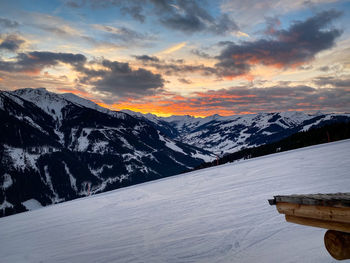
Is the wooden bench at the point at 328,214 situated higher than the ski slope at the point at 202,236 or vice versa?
the wooden bench at the point at 328,214

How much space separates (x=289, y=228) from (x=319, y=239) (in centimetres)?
159

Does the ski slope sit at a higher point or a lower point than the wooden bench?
lower

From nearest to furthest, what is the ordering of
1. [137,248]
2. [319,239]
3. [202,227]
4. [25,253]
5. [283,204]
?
[283,204], [319,239], [137,248], [202,227], [25,253]

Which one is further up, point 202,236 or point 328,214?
point 328,214

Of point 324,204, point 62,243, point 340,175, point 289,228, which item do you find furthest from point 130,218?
point 324,204

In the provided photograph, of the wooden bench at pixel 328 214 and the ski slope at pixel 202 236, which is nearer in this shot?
the wooden bench at pixel 328 214

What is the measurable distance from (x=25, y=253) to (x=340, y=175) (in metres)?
17.9

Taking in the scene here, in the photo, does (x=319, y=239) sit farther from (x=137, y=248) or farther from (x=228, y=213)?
(x=137, y=248)

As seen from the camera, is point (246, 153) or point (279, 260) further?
point (246, 153)

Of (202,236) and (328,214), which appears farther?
(202,236)

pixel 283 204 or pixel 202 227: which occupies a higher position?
pixel 283 204

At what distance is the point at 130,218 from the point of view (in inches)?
597

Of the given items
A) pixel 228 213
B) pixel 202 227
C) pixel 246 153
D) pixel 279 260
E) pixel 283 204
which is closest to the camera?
pixel 283 204

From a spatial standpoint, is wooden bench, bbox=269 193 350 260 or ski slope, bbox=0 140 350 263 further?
ski slope, bbox=0 140 350 263
